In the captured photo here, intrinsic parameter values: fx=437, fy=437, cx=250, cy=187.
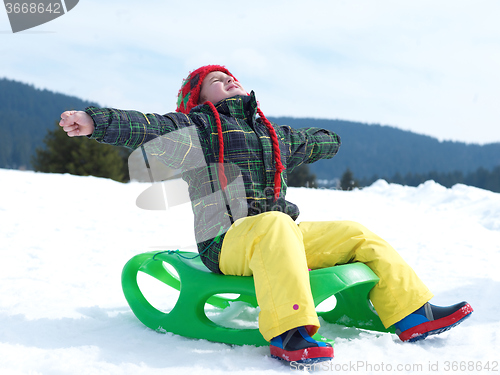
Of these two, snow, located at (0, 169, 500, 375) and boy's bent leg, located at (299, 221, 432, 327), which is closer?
snow, located at (0, 169, 500, 375)

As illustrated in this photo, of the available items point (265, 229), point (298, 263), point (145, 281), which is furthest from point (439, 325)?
point (145, 281)

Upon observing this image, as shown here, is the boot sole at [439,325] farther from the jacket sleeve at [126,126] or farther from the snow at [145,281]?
the jacket sleeve at [126,126]

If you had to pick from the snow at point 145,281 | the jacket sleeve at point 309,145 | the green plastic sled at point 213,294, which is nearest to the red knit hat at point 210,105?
the jacket sleeve at point 309,145

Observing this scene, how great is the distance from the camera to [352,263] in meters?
1.76

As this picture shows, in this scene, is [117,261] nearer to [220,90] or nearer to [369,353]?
[220,90]

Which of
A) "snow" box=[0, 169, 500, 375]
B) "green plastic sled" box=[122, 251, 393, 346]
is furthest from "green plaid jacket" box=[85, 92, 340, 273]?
"snow" box=[0, 169, 500, 375]

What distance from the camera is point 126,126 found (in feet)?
5.17

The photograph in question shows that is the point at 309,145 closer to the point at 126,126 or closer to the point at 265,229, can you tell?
the point at 265,229

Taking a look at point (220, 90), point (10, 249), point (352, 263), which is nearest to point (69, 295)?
point (10, 249)

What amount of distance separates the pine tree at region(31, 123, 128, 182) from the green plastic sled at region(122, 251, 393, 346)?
2152 centimetres

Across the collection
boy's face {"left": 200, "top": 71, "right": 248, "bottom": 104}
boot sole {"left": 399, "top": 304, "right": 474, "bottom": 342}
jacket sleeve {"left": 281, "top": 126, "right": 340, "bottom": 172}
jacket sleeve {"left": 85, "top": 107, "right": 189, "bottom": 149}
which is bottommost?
boot sole {"left": 399, "top": 304, "right": 474, "bottom": 342}

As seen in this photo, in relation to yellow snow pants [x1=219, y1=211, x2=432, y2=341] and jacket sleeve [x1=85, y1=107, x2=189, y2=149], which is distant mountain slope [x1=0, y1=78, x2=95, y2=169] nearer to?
jacket sleeve [x1=85, y1=107, x2=189, y2=149]

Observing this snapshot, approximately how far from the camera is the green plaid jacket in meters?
1.72

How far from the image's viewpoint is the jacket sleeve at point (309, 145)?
2.15m
